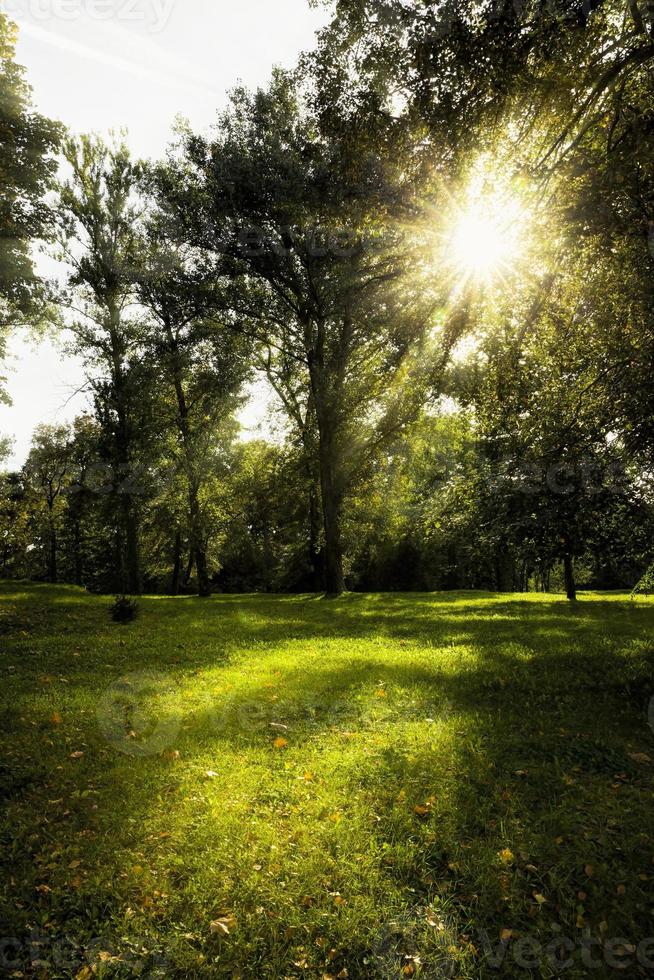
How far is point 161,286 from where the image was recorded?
2259 centimetres

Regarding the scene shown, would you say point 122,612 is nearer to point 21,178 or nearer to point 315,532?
point 21,178

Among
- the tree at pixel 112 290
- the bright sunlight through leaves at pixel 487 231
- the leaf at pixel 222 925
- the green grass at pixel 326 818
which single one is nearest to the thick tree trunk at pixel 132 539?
the tree at pixel 112 290

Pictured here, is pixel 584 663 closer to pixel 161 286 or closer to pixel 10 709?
pixel 10 709

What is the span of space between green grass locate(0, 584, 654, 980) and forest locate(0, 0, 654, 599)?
9.84ft

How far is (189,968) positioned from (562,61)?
9.36 meters

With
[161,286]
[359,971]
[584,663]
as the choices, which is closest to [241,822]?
[359,971]

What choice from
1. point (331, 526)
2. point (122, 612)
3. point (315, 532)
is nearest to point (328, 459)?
point (331, 526)

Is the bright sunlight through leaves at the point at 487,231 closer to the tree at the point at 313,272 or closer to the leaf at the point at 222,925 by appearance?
the tree at the point at 313,272

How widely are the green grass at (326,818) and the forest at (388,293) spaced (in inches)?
118

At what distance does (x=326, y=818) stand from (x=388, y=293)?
16.7 metres

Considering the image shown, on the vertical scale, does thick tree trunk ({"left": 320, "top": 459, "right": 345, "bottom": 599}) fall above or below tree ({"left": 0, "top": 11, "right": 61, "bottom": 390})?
below

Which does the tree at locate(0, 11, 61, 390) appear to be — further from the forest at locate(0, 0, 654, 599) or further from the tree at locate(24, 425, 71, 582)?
the tree at locate(24, 425, 71, 582)

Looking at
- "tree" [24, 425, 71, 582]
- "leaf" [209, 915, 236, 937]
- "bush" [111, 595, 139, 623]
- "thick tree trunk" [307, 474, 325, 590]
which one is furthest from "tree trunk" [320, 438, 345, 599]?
"tree" [24, 425, 71, 582]

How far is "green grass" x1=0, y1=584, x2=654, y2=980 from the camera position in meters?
3.54
